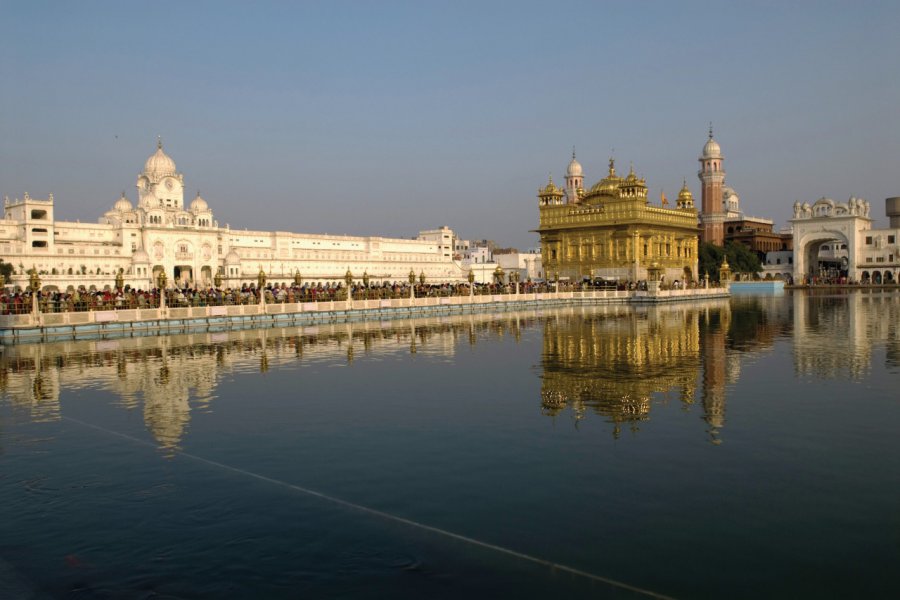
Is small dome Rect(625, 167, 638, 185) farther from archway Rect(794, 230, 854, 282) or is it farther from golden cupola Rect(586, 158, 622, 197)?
archway Rect(794, 230, 854, 282)

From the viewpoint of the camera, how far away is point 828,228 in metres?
94.9

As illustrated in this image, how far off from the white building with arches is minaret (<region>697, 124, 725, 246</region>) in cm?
1317

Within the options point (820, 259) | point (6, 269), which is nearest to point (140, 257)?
point (6, 269)

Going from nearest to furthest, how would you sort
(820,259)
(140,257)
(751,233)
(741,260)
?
→ (140,257)
(741,260)
(820,259)
(751,233)

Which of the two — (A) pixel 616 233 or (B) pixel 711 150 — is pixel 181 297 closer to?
(A) pixel 616 233

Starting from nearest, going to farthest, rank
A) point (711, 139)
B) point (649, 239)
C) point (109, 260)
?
point (649, 239) → point (109, 260) → point (711, 139)

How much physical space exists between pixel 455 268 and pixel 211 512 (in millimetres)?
112420

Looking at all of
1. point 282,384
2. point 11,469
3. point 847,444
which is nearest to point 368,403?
point 282,384

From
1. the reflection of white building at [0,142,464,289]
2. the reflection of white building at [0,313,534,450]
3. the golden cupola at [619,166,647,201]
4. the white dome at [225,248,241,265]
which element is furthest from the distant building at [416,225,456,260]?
the reflection of white building at [0,313,534,450]

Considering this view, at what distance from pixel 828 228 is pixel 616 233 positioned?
4830 centimetres

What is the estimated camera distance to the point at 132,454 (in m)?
10.7

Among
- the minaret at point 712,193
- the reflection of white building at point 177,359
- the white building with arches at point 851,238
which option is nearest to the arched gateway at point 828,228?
the white building with arches at point 851,238

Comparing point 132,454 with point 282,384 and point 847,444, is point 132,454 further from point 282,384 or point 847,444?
point 847,444

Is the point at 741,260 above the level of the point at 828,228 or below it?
below
